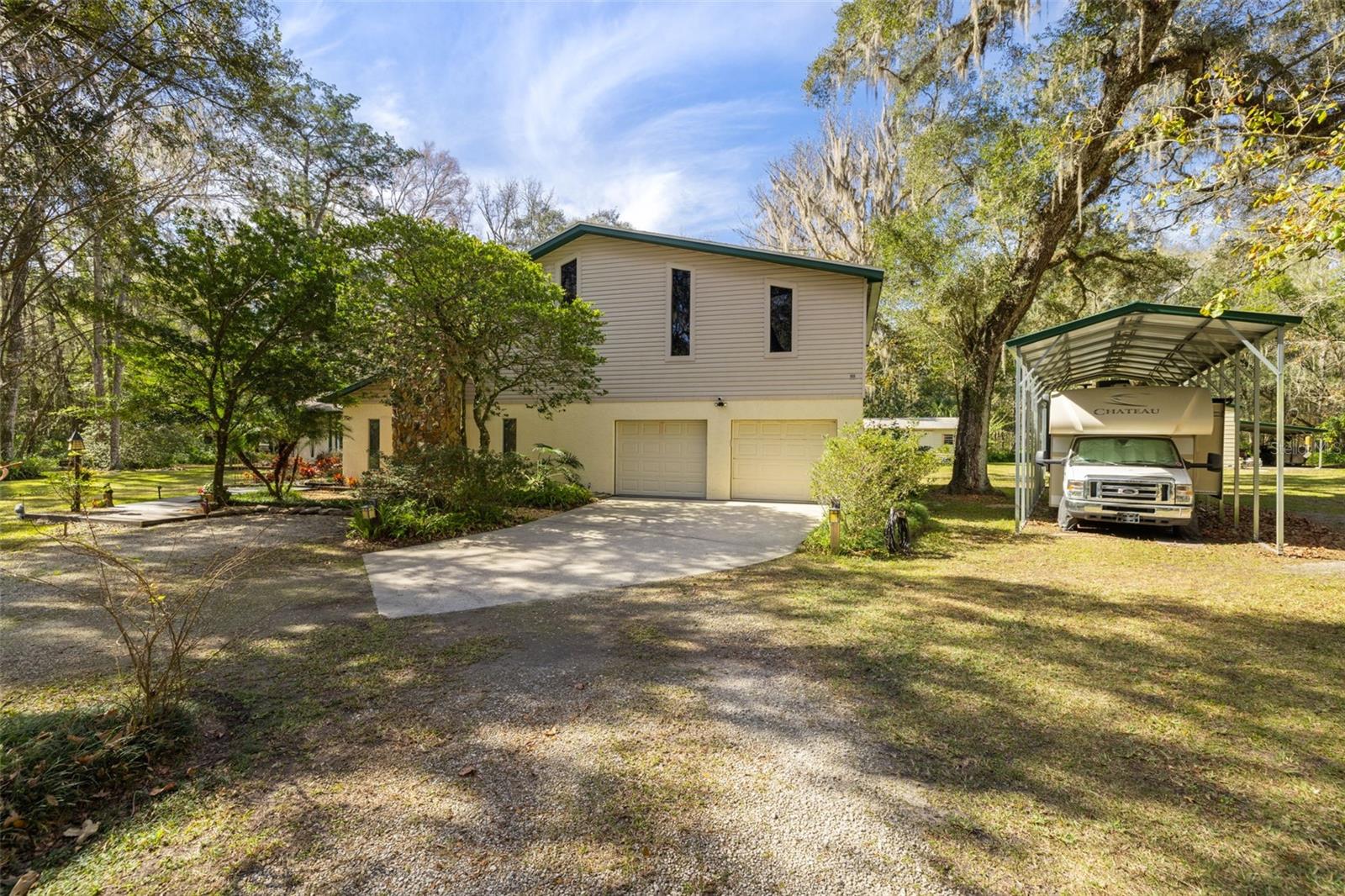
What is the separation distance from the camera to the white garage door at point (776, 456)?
522 inches

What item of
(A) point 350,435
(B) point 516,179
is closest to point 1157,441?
(A) point 350,435

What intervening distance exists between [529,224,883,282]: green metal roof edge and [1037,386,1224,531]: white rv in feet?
16.0

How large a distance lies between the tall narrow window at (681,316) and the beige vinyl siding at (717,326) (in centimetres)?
16

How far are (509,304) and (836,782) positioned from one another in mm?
9520

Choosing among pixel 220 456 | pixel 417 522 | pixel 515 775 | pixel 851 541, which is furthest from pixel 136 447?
pixel 515 775

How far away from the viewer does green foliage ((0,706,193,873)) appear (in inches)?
89.1

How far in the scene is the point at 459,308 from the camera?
1038 centimetres

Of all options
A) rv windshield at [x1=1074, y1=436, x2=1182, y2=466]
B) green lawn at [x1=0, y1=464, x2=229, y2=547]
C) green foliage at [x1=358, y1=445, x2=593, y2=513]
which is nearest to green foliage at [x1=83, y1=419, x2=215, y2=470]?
green lawn at [x1=0, y1=464, x2=229, y2=547]

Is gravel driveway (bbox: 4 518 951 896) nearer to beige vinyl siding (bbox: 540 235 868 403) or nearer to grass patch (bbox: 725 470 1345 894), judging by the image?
grass patch (bbox: 725 470 1345 894)

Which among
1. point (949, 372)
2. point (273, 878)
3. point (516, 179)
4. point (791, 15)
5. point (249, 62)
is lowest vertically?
point (273, 878)

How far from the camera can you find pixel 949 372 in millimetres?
16500

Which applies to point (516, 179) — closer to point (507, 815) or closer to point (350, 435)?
point (350, 435)

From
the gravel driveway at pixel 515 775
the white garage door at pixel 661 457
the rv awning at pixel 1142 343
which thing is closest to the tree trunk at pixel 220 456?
the gravel driveway at pixel 515 775

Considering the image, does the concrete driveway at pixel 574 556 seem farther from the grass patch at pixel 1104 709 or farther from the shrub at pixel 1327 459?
the shrub at pixel 1327 459
